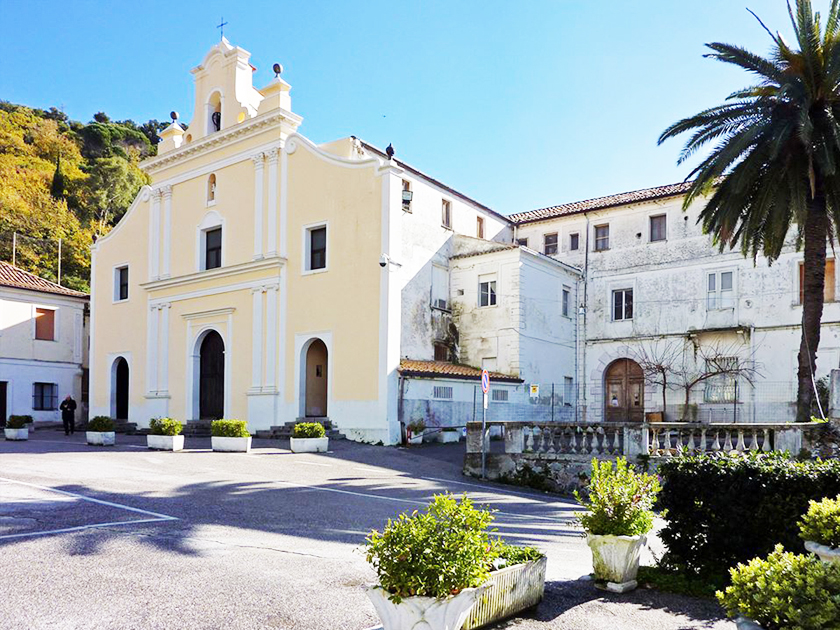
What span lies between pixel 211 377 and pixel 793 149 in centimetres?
2310

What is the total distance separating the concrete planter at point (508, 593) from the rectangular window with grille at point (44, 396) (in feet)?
119

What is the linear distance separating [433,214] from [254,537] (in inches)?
923

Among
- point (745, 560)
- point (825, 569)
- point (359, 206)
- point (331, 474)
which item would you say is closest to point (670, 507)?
point (745, 560)

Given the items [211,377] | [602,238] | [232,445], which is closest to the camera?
[232,445]

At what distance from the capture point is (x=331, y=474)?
16.7 meters

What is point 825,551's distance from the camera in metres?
5.62

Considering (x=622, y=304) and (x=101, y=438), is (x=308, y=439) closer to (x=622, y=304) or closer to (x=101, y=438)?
(x=101, y=438)

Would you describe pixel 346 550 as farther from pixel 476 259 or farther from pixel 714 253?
pixel 714 253


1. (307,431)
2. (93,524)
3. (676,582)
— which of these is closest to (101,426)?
(307,431)

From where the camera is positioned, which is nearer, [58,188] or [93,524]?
[93,524]

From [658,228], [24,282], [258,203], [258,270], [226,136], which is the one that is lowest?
[258,270]

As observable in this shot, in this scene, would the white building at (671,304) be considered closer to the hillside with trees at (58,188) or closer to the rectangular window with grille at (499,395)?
the rectangular window with grille at (499,395)

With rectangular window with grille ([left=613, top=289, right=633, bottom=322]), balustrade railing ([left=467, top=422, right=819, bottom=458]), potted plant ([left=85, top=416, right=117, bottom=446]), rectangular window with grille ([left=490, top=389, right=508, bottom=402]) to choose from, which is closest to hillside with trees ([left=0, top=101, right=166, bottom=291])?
potted plant ([left=85, top=416, right=117, bottom=446])

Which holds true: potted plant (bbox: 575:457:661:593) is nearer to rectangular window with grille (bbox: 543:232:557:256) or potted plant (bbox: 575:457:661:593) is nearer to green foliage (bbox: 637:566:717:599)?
green foliage (bbox: 637:566:717:599)
